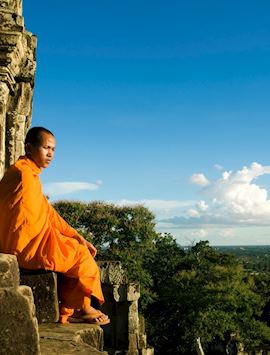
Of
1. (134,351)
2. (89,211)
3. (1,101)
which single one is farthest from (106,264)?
(89,211)

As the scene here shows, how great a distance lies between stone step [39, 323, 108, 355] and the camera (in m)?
3.00

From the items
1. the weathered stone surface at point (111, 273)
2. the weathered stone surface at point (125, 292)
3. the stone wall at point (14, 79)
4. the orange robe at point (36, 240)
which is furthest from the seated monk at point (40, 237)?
the weathered stone surface at point (125, 292)

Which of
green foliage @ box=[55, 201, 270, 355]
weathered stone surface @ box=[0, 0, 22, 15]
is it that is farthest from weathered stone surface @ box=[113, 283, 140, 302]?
green foliage @ box=[55, 201, 270, 355]

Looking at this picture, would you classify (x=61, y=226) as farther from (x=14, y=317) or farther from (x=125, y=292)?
(x=125, y=292)

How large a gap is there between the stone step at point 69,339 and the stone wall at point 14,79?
1.67 m

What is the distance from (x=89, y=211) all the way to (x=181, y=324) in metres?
8.87

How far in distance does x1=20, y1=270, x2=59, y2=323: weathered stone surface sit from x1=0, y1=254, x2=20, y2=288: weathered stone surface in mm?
1282

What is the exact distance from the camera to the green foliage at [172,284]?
26172 mm

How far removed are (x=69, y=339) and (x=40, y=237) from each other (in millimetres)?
775

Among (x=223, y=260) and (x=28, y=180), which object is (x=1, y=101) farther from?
(x=223, y=260)

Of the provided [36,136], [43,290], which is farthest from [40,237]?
[36,136]

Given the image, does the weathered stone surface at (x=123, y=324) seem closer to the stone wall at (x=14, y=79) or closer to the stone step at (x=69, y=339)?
the stone wall at (x=14, y=79)

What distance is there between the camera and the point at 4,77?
438 cm

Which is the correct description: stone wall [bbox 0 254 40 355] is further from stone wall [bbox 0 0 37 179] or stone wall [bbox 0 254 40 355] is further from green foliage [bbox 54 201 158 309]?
green foliage [bbox 54 201 158 309]
